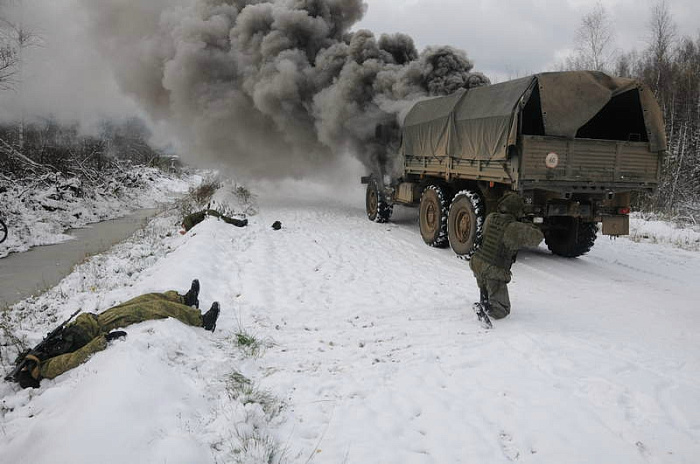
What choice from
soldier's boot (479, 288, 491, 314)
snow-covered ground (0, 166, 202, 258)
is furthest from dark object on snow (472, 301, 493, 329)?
snow-covered ground (0, 166, 202, 258)

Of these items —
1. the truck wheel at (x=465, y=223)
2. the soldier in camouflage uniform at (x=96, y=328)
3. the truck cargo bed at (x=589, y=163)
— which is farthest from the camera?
the truck wheel at (x=465, y=223)

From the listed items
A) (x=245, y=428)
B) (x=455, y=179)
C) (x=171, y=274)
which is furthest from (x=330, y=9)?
(x=245, y=428)

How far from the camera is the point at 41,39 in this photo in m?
18.8

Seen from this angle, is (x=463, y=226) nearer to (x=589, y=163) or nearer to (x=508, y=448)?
(x=589, y=163)

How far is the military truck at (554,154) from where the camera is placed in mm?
7070

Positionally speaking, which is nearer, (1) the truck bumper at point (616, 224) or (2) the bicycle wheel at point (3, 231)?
(1) the truck bumper at point (616, 224)

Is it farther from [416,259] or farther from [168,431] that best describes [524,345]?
[416,259]

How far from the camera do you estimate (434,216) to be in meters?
9.69

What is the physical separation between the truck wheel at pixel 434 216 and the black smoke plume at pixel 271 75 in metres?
3.45

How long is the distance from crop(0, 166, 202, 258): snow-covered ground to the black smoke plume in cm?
428

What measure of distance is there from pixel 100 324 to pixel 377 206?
9156 mm

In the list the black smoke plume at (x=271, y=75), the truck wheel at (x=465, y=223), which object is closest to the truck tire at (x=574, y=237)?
the truck wheel at (x=465, y=223)

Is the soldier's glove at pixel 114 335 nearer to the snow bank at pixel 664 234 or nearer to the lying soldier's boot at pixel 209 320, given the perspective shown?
the lying soldier's boot at pixel 209 320

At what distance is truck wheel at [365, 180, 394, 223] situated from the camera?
41.7ft
